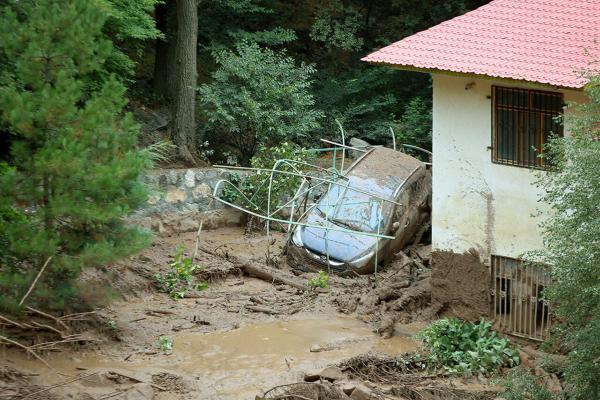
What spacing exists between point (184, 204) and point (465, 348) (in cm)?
780

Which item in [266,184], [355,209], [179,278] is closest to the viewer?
[179,278]

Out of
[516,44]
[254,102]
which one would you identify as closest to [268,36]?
[254,102]

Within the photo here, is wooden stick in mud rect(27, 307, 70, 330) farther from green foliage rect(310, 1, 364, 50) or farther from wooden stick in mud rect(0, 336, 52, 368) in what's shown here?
green foliage rect(310, 1, 364, 50)

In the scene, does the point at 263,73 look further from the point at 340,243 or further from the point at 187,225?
the point at 340,243

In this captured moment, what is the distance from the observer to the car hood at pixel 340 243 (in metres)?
19.5

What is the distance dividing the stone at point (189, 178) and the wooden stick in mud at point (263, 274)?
3068 mm

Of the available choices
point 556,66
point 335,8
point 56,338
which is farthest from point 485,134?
point 335,8

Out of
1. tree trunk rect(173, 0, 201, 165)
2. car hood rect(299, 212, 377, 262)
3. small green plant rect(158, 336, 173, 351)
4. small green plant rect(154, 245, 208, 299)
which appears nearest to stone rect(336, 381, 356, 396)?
small green plant rect(158, 336, 173, 351)

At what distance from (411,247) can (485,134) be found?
4547 mm

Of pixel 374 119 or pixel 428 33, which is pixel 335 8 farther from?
pixel 428 33

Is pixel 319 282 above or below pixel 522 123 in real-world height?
below

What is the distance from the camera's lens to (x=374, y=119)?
27.8 metres

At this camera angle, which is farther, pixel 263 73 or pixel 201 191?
pixel 263 73

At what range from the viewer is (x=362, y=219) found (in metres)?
19.7
